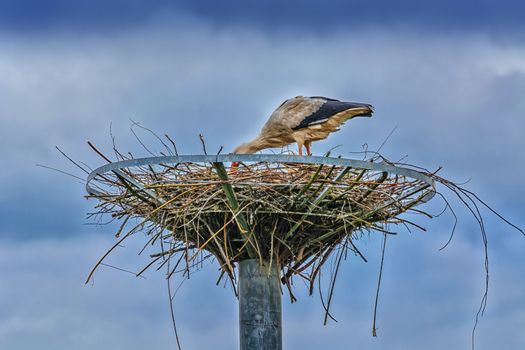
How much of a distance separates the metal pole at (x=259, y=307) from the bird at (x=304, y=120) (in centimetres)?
269

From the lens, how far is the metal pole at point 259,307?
27.0 feet

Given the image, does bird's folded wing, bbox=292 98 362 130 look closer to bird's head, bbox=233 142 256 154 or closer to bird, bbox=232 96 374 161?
bird, bbox=232 96 374 161

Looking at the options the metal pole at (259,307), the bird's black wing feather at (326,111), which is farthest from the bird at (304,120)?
the metal pole at (259,307)

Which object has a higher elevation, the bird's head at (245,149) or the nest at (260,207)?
the bird's head at (245,149)

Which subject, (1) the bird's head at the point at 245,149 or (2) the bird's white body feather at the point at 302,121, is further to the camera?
(1) the bird's head at the point at 245,149

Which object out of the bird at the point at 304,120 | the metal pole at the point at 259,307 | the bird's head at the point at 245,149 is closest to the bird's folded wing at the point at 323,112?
the bird at the point at 304,120

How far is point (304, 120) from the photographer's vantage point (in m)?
10.8

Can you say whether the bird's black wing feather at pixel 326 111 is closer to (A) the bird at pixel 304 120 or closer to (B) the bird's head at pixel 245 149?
(A) the bird at pixel 304 120

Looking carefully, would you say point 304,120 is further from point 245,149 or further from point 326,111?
point 245,149

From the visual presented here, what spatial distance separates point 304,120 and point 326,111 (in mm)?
275

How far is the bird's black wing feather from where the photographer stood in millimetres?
10562

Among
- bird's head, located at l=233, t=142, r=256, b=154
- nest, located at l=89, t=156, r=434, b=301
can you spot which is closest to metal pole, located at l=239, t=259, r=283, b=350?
nest, located at l=89, t=156, r=434, b=301

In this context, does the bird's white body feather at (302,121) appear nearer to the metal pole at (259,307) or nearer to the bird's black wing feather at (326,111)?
the bird's black wing feather at (326,111)

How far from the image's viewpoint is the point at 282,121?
10.9 m
